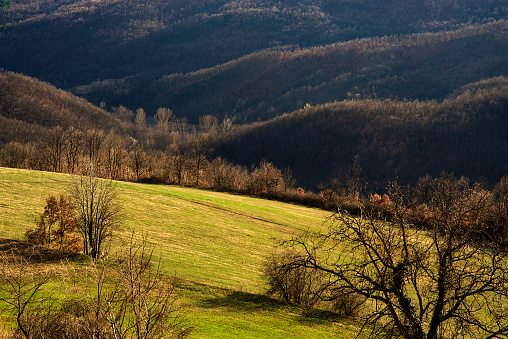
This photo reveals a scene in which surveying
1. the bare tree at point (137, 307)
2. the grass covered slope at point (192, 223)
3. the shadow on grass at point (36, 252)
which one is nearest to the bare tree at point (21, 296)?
the shadow on grass at point (36, 252)

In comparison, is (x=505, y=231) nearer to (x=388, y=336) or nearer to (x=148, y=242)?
(x=388, y=336)

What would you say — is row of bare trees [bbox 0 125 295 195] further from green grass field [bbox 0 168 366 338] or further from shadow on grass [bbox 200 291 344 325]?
shadow on grass [bbox 200 291 344 325]

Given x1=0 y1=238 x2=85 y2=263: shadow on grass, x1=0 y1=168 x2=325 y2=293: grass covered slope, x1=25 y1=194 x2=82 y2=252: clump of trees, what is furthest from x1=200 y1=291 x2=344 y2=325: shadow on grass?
x1=25 y1=194 x2=82 y2=252: clump of trees

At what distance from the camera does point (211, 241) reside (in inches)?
1868

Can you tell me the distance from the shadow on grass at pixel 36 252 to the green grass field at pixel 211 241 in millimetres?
1963

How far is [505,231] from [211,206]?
4968 centimetres

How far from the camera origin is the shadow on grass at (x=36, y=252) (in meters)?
30.5

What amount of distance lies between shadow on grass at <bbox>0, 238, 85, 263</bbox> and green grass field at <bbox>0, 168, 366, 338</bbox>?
196 cm

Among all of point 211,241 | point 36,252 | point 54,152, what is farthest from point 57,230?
point 54,152

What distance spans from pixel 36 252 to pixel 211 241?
2026cm

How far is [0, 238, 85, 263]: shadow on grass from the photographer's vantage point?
30.5 m

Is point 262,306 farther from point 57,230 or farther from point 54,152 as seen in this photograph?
point 54,152

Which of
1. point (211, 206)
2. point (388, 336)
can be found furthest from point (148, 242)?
point (388, 336)

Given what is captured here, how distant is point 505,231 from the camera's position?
1697 centimetres
